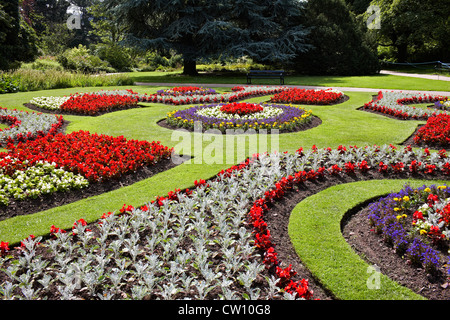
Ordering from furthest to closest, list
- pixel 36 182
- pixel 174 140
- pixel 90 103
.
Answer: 1. pixel 90 103
2. pixel 174 140
3. pixel 36 182

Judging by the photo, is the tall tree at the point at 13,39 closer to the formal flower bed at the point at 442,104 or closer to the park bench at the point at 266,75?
the park bench at the point at 266,75

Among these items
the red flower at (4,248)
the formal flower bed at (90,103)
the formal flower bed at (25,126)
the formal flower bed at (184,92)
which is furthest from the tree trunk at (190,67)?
the red flower at (4,248)

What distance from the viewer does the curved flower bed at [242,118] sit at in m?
8.52

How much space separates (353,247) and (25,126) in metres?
7.55

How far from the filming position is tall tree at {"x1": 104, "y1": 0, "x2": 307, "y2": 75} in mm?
20219

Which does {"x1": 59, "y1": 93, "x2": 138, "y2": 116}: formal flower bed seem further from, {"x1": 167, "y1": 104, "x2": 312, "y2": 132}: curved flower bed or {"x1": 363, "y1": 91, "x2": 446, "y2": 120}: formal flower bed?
{"x1": 363, "y1": 91, "x2": 446, "y2": 120}: formal flower bed

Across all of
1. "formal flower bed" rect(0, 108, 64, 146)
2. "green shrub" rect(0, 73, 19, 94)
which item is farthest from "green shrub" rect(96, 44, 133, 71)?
"formal flower bed" rect(0, 108, 64, 146)

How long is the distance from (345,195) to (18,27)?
23386 millimetres

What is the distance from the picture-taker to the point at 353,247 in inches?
148

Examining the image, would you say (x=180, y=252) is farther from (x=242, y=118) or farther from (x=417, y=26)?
(x=417, y=26)

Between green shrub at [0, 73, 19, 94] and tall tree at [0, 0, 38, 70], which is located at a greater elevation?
tall tree at [0, 0, 38, 70]

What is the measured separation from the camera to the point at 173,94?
13773mm

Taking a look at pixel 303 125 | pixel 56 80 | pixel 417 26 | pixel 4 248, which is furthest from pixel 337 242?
→ pixel 417 26

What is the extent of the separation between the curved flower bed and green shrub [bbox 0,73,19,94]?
9441 mm
